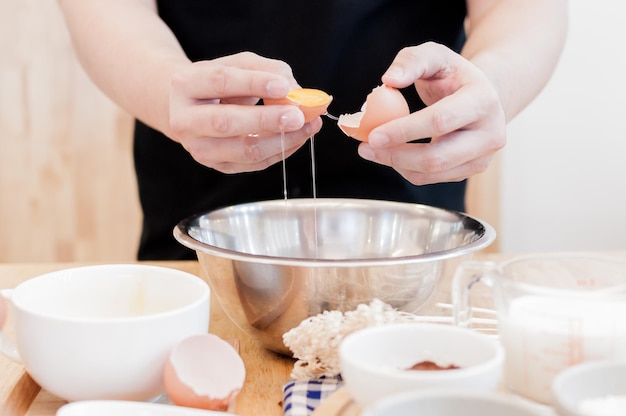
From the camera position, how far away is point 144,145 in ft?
4.94

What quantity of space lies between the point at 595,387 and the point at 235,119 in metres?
0.51

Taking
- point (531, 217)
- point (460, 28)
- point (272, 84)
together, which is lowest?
point (531, 217)

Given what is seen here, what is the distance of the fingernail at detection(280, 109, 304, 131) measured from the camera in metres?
0.90

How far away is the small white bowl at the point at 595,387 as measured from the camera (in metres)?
0.54

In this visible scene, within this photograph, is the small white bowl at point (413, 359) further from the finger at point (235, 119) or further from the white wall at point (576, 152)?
the white wall at point (576, 152)

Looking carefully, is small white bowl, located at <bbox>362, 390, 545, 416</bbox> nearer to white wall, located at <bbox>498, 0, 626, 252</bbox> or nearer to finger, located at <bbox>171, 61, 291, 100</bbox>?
finger, located at <bbox>171, 61, 291, 100</bbox>

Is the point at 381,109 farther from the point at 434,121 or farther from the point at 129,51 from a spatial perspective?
the point at 129,51

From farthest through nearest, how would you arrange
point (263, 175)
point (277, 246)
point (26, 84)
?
1. point (26, 84)
2. point (263, 175)
3. point (277, 246)

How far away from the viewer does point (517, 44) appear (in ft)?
3.99

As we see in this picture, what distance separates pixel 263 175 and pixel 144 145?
0.87 feet

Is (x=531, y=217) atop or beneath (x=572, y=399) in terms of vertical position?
beneath

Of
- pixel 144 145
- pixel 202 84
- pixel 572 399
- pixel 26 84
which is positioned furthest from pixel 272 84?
pixel 26 84

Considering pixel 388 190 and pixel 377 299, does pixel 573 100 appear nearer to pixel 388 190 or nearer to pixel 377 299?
pixel 388 190

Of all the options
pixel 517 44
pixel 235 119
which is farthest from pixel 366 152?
pixel 517 44
